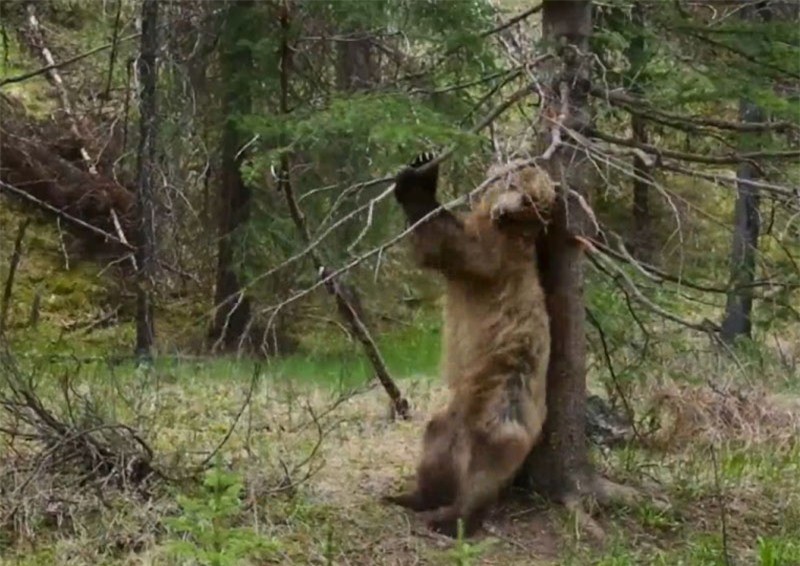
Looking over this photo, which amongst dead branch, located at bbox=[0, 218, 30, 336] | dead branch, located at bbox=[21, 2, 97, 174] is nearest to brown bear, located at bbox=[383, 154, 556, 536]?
dead branch, located at bbox=[0, 218, 30, 336]

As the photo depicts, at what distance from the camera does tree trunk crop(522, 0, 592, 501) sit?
23.0 ft

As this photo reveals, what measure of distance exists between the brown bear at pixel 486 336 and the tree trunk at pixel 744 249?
1082mm

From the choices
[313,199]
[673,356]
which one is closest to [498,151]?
[673,356]

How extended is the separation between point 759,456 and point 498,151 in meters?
4.07

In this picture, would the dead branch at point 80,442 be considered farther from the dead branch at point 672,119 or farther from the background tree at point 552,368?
the dead branch at point 672,119

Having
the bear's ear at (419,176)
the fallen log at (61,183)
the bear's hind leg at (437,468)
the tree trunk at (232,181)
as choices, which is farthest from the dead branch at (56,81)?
the bear's ear at (419,176)

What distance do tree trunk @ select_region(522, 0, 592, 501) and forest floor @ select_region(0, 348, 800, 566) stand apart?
0.24m

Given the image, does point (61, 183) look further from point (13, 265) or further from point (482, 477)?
point (482, 477)

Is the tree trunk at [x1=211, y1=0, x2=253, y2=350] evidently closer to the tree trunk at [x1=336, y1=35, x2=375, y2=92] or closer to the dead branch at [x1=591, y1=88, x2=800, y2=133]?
the tree trunk at [x1=336, y1=35, x2=375, y2=92]

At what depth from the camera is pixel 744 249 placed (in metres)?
8.45

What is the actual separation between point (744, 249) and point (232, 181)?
8276 millimetres

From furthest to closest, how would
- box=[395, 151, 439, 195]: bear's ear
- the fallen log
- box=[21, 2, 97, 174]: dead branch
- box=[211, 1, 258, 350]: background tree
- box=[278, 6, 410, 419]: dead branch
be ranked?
box=[21, 2, 97, 174]: dead branch → the fallen log → box=[211, 1, 258, 350]: background tree → box=[278, 6, 410, 419]: dead branch → box=[395, 151, 439, 195]: bear's ear

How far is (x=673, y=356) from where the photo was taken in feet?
29.2

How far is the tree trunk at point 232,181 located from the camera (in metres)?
13.6
